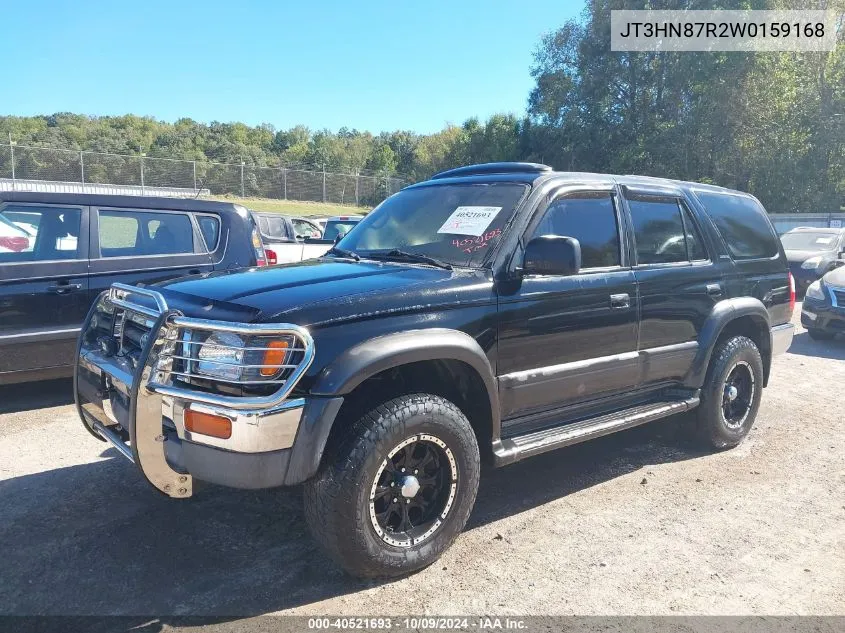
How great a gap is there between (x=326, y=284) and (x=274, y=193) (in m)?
34.1

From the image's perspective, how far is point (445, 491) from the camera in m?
3.21

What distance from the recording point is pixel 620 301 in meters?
4.04

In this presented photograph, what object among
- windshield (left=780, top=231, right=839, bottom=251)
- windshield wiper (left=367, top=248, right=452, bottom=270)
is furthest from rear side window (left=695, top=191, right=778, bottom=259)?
windshield (left=780, top=231, right=839, bottom=251)

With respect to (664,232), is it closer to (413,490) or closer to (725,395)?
(725,395)

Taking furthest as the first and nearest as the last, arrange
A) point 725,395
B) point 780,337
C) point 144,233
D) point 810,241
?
point 810,241, point 144,233, point 780,337, point 725,395

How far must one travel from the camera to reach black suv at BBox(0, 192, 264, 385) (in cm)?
541

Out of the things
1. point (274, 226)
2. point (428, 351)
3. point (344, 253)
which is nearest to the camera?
point (428, 351)

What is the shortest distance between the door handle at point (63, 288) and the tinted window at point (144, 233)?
1.31 ft

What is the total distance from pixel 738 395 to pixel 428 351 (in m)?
3.27

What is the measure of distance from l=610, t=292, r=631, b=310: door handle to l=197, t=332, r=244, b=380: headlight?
231 cm

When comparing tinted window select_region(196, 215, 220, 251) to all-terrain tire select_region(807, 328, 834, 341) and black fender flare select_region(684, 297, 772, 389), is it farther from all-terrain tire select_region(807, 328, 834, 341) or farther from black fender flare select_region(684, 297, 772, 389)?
all-terrain tire select_region(807, 328, 834, 341)

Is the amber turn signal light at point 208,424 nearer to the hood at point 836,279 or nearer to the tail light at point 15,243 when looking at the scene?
the tail light at point 15,243

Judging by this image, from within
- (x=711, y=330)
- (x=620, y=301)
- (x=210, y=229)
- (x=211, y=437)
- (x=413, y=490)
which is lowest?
(x=413, y=490)

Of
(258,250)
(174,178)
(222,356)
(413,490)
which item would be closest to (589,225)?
(413,490)
